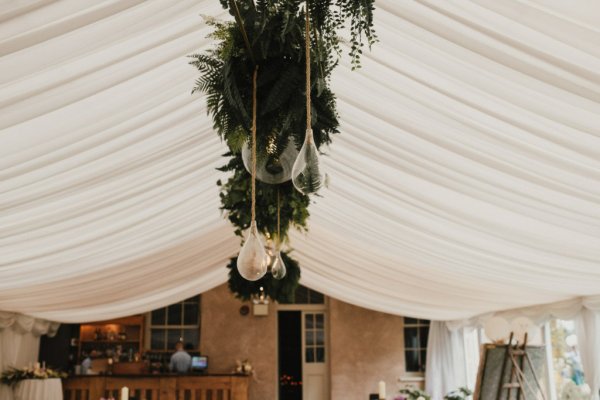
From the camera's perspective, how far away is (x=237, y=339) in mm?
12578

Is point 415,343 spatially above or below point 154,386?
above

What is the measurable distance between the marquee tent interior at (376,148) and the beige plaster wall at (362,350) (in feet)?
16.3

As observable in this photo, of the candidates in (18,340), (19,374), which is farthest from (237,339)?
(19,374)

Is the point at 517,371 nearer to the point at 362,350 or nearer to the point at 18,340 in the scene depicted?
the point at 362,350

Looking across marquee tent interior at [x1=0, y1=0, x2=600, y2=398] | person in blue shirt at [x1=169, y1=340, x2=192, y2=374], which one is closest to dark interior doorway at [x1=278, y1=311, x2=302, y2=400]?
person in blue shirt at [x1=169, y1=340, x2=192, y2=374]

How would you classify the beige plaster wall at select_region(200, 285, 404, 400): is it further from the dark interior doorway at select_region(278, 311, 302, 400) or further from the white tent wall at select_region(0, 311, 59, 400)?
the white tent wall at select_region(0, 311, 59, 400)

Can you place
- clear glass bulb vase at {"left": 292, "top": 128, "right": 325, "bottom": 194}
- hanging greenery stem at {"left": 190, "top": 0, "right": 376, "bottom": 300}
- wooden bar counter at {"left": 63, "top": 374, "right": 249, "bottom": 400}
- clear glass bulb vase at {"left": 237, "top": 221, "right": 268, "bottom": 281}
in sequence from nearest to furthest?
clear glass bulb vase at {"left": 292, "top": 128, "right": 325, "bottom": 194}
hanging greenery stem at {"left": 190, "top": 0, "right": 376, "bottom": 300}
clear glass bulb vase at {"left": 237, "top": 221, "right": 268, "bottom": 281}
wooden bar counter at {"left": 63, "top": 374, "right": 249, "bottom": 400}

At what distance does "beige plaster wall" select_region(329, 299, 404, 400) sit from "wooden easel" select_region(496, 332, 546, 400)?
7.65m

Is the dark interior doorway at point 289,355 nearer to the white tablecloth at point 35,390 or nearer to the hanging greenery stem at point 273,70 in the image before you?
the white tablecloth at point 35,390

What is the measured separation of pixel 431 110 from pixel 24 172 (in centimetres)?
272

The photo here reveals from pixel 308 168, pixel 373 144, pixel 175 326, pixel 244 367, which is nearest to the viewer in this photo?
pixel 308 168

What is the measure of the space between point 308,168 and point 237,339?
11.3 meters

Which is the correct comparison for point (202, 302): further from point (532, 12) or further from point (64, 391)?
point (532, 12)

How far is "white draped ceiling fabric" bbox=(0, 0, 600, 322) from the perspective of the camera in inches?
112
